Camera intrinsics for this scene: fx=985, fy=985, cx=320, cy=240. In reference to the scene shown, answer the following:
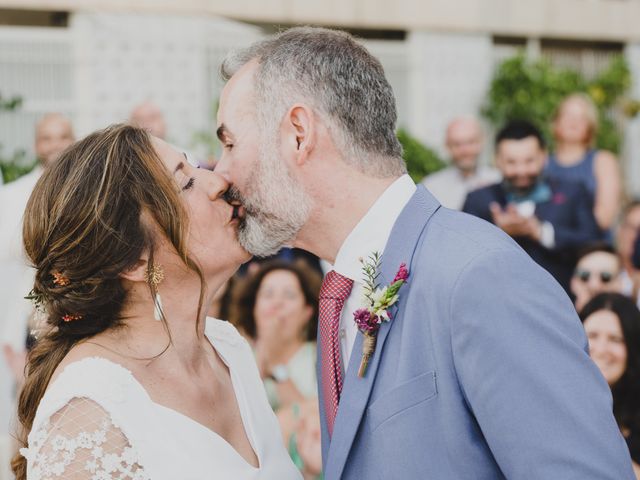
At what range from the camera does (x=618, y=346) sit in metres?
4.72

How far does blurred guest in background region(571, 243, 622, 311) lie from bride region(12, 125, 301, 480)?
328cm

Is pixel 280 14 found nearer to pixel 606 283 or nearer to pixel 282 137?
pixel 606 283

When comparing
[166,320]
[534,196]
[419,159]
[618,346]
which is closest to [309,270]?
[534,196]

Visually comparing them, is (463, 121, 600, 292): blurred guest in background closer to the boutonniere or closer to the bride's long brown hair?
the bride's long brown hair

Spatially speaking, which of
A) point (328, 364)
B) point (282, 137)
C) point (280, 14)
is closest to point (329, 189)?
point (282, 137)

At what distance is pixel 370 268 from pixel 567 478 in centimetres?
76

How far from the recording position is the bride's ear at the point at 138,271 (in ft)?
9.58

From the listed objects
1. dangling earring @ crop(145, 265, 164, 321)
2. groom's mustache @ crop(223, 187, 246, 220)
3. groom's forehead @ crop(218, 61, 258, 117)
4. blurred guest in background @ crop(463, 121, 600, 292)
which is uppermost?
groom's forehead @ crop(218, 61, 258, 117)

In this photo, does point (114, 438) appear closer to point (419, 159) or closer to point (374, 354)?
point (374, 354)

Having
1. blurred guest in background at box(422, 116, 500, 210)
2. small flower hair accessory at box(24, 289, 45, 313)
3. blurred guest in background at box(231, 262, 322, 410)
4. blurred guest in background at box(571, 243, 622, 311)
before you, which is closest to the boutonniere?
small flower hair accessory at box(24, 289, 45, 313)

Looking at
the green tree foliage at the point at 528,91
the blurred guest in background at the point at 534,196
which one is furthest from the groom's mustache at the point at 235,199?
the green tree foliage at the point at 528,91

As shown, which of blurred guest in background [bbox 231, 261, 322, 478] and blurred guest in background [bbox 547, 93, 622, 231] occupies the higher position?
blurred guest in background [bbox 547, 93, 622, 231]

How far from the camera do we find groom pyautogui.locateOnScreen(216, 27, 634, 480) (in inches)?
84.6

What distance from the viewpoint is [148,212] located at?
9.41 feet
